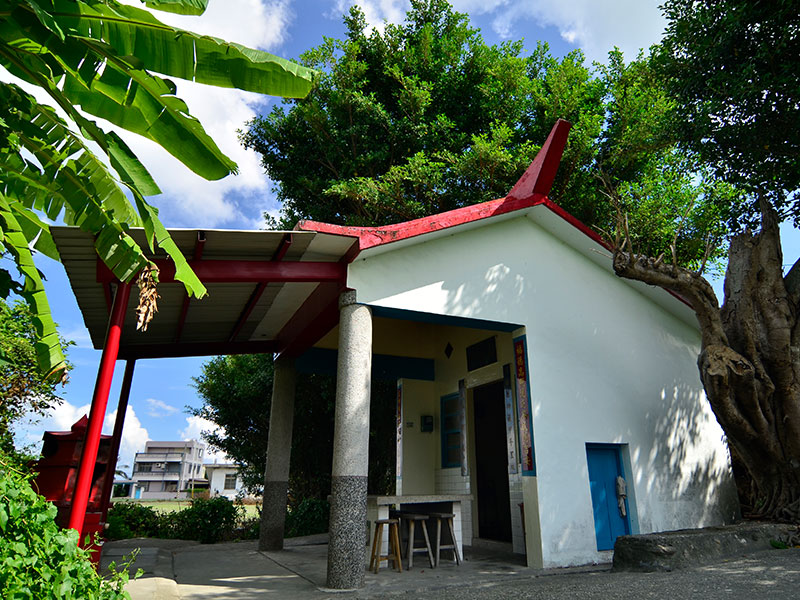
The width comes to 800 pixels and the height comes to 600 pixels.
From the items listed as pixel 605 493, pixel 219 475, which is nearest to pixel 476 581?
pixel 605 493

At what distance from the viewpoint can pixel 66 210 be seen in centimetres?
498

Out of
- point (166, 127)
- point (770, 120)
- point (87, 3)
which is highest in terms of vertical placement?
point (770, 120)

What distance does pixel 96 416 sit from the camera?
532 cm

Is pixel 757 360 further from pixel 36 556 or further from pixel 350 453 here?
pixel 36 556

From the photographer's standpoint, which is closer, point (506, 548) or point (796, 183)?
point (506, 548)

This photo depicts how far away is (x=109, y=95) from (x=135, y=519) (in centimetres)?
1225

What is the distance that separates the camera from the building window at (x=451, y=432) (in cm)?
1056

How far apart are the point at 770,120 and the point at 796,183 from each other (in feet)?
4.80

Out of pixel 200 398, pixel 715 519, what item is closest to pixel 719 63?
pixel 715 519

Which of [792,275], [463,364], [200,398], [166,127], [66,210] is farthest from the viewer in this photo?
[200,398]

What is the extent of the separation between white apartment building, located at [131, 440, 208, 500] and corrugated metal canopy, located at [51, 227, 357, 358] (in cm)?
5290

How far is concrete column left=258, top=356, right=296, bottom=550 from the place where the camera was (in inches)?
386

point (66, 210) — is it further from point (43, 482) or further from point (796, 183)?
point (796, 183)

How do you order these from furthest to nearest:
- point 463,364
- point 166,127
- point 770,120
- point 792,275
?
point 463,364
point 770,120
point 792,275
point 166,127
